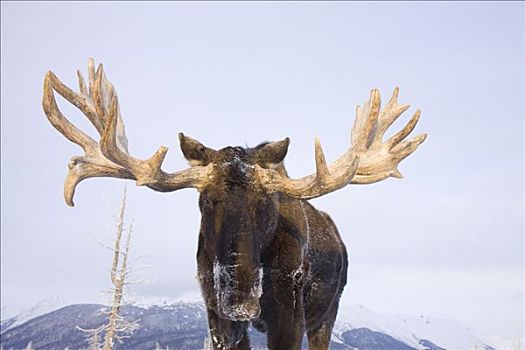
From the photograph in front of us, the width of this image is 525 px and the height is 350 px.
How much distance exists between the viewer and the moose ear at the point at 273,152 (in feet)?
17.7

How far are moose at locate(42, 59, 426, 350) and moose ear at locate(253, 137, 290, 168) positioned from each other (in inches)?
0.4

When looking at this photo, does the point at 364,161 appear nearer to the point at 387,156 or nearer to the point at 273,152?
the point at 387,156

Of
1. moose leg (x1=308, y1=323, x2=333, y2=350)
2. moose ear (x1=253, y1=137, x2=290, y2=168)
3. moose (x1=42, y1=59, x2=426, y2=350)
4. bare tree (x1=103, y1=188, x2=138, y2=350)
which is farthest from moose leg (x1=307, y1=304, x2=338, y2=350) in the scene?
bare tree (x1=103, y1=188, x2=138, y2=350)

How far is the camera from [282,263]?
5348mm

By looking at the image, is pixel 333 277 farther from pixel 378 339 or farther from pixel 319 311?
pixel 378 339

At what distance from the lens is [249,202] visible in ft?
16.0

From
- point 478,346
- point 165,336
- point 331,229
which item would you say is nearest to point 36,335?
point 165,336

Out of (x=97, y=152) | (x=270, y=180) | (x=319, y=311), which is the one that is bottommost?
(x=319, y=311)

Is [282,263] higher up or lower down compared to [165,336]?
higher up

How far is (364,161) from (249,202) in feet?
7.41

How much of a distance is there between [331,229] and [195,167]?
3133mm

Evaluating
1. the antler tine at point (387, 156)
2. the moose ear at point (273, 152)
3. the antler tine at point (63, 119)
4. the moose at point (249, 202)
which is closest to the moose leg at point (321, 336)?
the moose at point (249, 202)

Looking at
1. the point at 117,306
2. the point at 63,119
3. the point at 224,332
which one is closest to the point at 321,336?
the point at 224,332

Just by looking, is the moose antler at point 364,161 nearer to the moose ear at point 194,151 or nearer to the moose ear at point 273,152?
the moose ear at point 273,152
